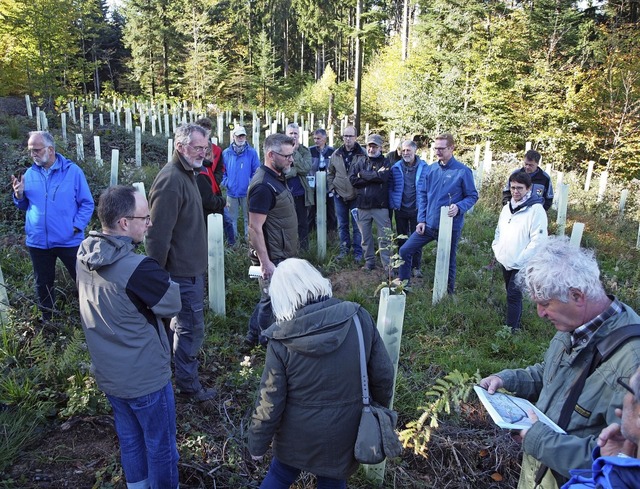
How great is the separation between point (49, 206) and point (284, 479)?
3693 millimetres

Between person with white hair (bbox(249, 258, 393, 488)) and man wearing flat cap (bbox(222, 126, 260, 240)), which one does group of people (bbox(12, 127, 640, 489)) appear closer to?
person with white hair (bbox(249, 258, 393, 488))

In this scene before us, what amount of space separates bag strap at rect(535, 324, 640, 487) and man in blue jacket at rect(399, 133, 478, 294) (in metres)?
3.91

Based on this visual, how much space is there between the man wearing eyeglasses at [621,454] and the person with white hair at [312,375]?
3.15 feet

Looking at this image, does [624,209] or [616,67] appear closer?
[624,209]

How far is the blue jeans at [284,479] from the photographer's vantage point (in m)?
2.33

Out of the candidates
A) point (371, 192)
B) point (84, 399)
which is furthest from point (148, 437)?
point (371, 192)

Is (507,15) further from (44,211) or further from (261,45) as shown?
(44,211)

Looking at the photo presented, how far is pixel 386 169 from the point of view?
6.75m

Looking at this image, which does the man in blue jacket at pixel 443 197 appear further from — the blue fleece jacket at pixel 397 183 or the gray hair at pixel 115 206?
the gray hair at pixel 115 206

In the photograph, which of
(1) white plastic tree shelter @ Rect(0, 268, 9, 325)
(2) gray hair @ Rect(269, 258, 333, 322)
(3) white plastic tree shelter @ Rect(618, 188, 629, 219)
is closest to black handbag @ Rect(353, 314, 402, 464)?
(2) gray hair @ Rect(269, 258, 333, 322)

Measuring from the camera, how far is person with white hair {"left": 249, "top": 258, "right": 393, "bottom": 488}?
208 cm

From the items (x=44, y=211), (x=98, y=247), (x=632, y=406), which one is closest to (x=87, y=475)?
(x=98, y=247)

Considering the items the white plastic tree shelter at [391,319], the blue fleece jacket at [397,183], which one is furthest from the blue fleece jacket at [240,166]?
the white plastic tree shelter at [391,319]

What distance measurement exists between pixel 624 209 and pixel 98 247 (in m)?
12.6
